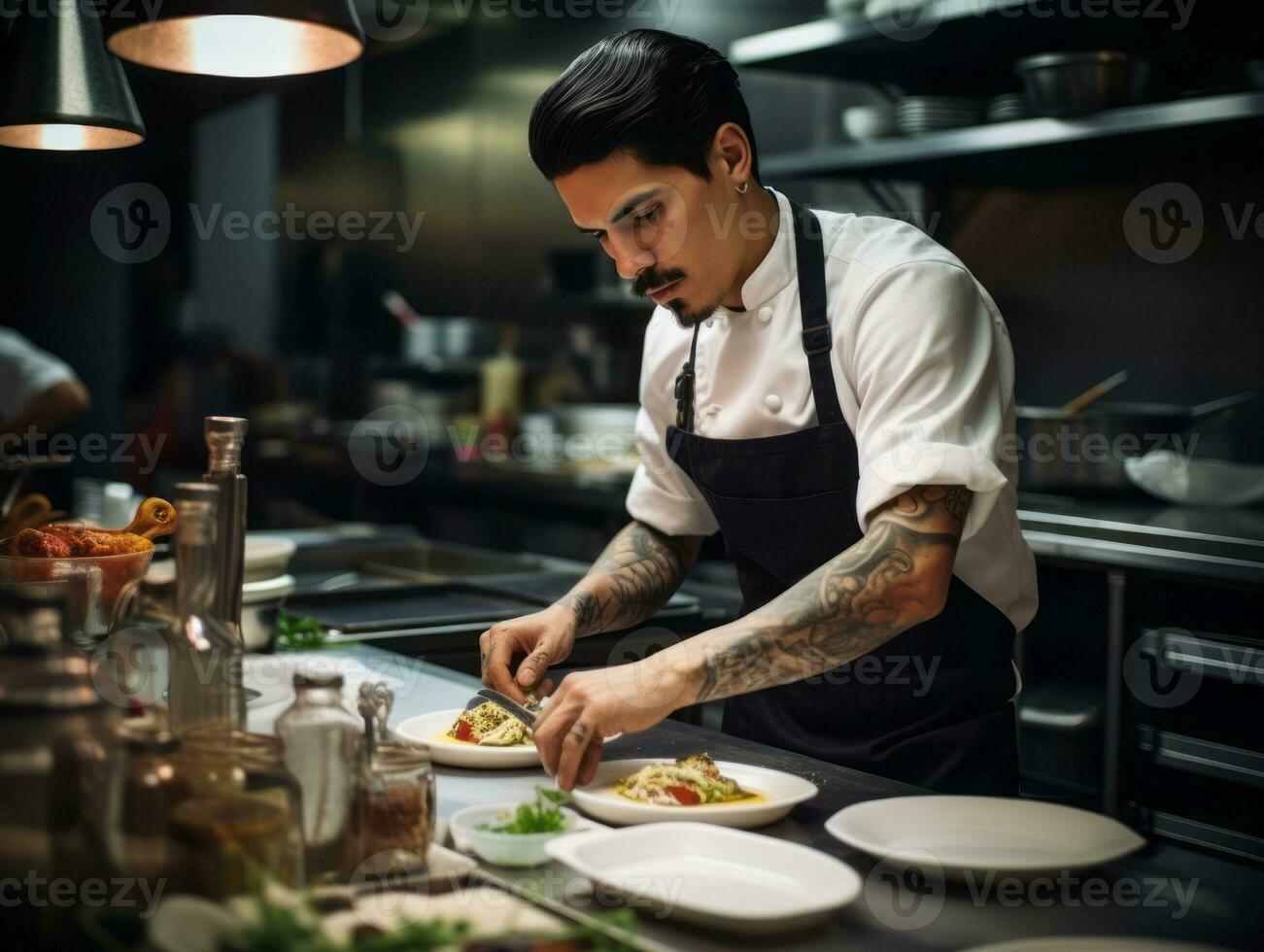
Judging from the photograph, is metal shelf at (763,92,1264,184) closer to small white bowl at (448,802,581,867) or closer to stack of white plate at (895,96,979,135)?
stack of white plate at (895,96,979,135)

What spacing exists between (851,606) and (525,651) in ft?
1.60

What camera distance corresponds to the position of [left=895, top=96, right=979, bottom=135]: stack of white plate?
141 inches

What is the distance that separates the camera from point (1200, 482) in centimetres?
329

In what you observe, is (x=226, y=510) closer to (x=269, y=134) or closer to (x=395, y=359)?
(x=395, y=359)

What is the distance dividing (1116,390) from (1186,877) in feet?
9.51

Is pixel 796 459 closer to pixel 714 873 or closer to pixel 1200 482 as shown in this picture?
pixel 714 873

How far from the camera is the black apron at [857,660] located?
1.76 metres

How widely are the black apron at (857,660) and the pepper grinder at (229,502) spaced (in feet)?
2.67

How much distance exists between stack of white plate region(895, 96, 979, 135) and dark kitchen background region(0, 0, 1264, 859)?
0.22 feet

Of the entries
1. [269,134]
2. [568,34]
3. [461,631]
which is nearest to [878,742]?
[461,631]

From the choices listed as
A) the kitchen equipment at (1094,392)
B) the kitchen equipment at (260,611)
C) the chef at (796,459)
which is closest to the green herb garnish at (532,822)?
the chef at (796,459)

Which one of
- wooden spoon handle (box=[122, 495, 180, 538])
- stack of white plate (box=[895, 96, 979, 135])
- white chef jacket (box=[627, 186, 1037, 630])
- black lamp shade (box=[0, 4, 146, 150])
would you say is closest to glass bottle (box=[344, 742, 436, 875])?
white chef jacket (box=[627, 186, 1037, 630])

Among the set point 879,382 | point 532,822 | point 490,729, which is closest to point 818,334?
point 879,382

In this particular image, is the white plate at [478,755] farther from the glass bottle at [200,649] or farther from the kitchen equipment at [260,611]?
the kitchen equipment at [260,611]
